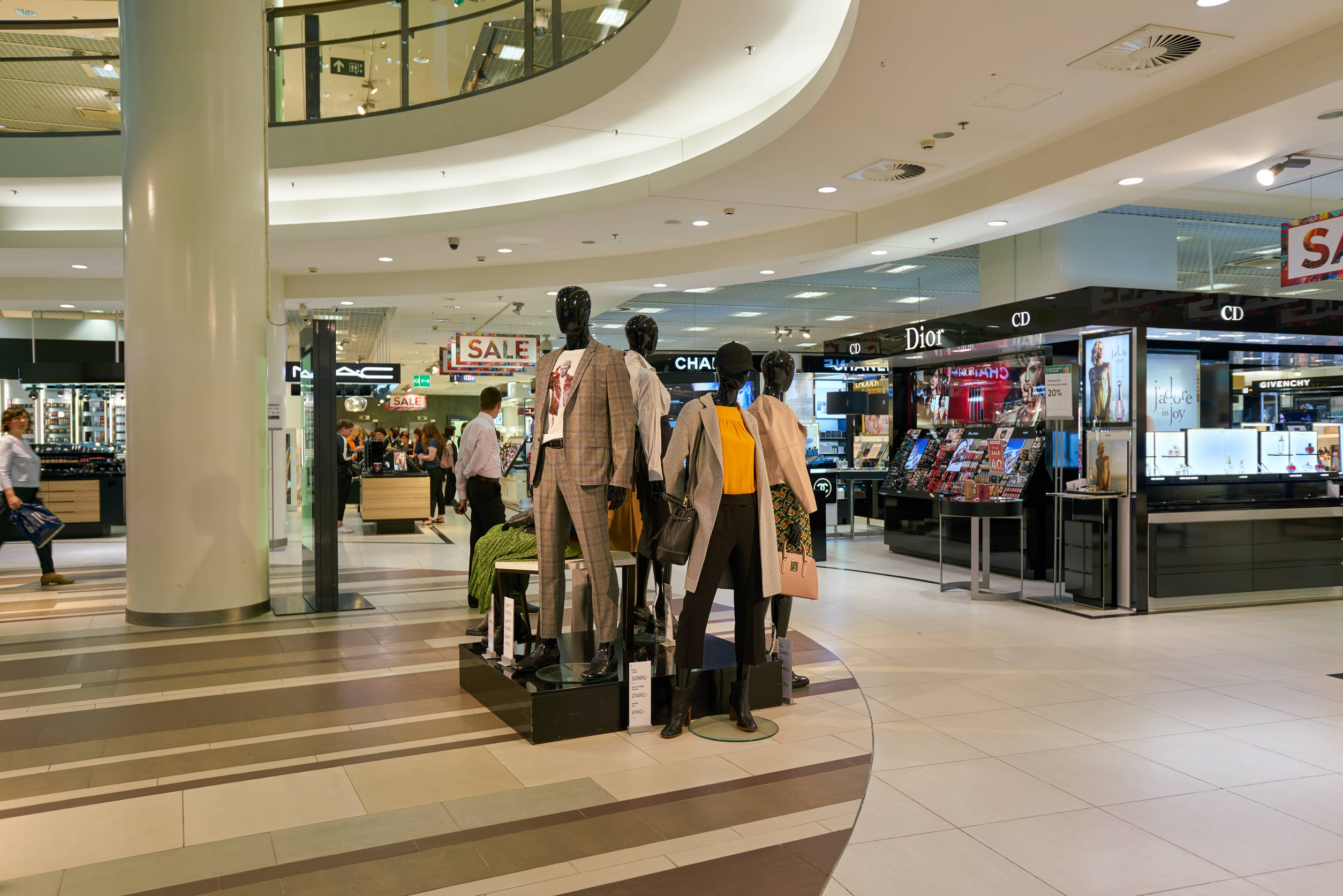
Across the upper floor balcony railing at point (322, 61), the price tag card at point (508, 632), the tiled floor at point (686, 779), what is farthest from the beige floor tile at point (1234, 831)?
the upper floor balcony railing at point (322, 61)

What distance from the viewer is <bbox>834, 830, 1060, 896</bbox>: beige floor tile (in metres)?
2.71

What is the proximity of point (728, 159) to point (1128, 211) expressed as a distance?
17.5 feet

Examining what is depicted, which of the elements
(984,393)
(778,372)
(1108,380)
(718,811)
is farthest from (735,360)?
(984,393)

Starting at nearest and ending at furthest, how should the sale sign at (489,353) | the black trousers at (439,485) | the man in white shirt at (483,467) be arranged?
the man in white shirt at (483,467) → the black trousers at (439,485) → the sale sign at (489,353)

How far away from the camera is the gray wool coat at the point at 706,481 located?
3.93 meters

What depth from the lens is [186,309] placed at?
6.39 m

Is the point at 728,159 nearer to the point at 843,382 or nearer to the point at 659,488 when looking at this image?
the point at 659,488

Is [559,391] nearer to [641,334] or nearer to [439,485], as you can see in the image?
[641,334]

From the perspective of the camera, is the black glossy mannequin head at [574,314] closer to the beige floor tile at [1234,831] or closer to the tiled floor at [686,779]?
the tiled floor at [686,779]

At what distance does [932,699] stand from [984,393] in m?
5.97

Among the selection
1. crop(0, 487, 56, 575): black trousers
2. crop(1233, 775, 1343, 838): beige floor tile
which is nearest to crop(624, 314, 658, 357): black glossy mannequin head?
crop(1233, 775, 1343, 838): beige floor tile

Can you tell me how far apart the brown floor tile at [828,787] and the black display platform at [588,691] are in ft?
2.72

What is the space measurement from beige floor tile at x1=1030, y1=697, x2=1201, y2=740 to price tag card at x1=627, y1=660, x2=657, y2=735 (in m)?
1.88

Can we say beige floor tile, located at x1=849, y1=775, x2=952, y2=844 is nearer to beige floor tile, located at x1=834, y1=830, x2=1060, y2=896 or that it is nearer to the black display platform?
beige floor tile, located at x1=834, y1=830, x2=1060, y2=896
